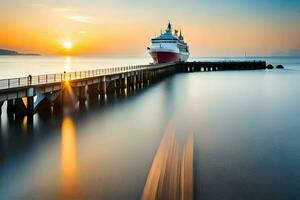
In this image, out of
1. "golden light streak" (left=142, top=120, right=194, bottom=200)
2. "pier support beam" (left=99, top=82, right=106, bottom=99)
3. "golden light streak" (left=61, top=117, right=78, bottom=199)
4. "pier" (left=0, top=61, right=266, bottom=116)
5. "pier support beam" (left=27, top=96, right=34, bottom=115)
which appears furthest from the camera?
"pier support beam" (left=99, top=82, right=106, bottom=99)

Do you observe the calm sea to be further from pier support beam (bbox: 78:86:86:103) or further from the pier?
pier support beam (bbox: 78:86:86:103)

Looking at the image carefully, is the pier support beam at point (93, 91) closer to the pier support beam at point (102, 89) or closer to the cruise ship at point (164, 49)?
the pier support beam at point (102, 89)

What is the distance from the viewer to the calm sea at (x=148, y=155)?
13195mm

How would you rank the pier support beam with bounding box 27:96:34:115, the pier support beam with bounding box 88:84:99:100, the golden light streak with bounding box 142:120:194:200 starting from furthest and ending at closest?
1. the pier support beam with bounding box 88:84:99:100
2. the pier support beam with bounding box 27:96:34:115
3. the golden light streak with bounding box 142:120:194:200

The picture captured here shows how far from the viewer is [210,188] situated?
530 inches

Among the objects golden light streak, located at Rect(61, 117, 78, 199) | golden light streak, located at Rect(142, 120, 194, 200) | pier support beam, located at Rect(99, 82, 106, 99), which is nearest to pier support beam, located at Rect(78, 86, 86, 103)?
pier support beam, located at Rect(99, 82, 106, 99)

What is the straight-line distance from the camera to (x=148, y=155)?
18.0m

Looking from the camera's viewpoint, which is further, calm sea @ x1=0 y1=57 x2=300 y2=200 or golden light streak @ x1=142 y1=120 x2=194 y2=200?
calm sea @ x1=0 y1=57 x2=300 y2=200

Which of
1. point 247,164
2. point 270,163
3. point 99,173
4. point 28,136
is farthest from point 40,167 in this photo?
point 270,163

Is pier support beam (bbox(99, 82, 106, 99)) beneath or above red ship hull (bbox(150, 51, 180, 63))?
beneath

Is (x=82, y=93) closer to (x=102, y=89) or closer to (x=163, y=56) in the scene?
(x=102, y=89)

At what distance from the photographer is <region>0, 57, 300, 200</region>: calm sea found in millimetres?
13195

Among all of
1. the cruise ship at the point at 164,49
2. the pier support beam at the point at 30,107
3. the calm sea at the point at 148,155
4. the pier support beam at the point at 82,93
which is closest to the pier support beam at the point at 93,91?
the pier support beam at the point at 82,93

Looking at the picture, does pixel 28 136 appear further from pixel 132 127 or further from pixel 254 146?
pixel 254 146
